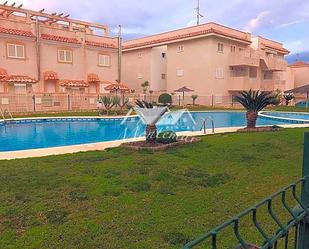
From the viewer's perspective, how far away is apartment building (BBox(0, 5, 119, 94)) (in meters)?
28.3

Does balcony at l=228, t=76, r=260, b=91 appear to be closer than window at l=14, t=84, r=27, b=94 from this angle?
No

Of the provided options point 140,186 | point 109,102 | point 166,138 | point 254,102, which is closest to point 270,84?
point 109,102

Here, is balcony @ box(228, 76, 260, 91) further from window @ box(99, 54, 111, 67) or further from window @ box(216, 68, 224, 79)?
window @ box(99, 54, 111, 67)

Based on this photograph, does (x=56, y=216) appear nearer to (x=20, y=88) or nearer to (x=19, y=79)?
(x=19, y=79)

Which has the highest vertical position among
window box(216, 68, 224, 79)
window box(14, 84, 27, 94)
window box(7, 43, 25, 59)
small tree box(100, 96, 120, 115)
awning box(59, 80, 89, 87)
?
window box(7, 43, 25, 59)

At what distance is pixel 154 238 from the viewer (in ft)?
12.8

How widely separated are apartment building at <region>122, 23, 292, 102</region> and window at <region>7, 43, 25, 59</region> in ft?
58.0

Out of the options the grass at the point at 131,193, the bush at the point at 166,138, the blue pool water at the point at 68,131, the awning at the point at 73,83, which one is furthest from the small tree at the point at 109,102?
the grass at the point at 131,193

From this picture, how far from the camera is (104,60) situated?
35.8 m

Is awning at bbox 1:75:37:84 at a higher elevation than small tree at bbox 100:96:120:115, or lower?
higher

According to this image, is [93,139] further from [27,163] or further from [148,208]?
[148,208]

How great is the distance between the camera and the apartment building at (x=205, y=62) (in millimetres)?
37594

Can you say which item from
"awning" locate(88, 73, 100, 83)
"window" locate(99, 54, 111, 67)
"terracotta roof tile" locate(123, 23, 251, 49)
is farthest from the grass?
"terracotta roof tile" locate(123, 23, 251, 49)

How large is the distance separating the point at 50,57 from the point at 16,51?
10.7 feet
